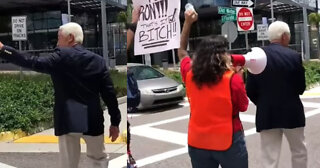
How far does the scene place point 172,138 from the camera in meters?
6.13

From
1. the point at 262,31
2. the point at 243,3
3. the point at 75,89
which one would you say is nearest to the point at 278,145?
the point at 262,31

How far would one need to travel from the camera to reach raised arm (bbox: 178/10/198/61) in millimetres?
3029

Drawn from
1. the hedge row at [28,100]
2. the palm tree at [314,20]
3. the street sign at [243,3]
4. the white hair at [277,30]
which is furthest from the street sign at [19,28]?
the palm tree at [314,20]

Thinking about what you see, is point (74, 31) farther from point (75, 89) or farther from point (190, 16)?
point (190, 16)

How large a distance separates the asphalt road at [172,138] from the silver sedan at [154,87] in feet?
0.45

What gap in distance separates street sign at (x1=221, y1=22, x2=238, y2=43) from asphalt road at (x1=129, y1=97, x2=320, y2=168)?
0.75m

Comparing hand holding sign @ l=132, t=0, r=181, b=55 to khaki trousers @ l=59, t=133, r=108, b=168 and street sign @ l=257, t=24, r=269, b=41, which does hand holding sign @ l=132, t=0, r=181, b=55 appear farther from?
street sign @ l=257, t=24, r=269, b=41

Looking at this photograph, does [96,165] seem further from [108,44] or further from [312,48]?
[312,48]

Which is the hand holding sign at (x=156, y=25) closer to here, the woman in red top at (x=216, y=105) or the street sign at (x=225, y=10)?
the woman in red top at (x=216, y=105)

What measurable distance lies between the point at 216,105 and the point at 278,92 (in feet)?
3.03

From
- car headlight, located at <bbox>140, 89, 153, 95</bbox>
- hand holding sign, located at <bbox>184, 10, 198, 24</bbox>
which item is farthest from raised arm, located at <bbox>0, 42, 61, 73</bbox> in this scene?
hand holding sign, located at <bbox>184, 10, 198, 24</bbox>

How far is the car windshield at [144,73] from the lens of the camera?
329 centimetres

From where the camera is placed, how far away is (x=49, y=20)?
3.52 metres

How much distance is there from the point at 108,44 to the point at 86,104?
522 mm
